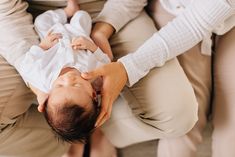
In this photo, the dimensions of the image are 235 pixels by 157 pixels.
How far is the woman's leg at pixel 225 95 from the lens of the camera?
1.16 m

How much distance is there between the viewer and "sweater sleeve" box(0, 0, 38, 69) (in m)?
1.06

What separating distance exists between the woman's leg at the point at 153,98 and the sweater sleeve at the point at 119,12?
2cm

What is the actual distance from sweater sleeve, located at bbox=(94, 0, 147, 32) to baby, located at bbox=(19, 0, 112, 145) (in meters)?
0.05

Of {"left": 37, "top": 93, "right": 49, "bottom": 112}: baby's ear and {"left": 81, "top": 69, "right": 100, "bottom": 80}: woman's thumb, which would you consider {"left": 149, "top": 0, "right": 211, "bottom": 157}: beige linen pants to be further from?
{"left": 37, "top": 93, "right": 49, "bottom": 112}: baby's ear

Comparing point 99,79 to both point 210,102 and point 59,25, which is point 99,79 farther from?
point 210,102

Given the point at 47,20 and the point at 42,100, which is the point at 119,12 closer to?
the point at 47,20

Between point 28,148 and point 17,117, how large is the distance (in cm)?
12

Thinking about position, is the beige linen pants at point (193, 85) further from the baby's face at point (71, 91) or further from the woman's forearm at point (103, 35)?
the baby's face at point (71, 91)

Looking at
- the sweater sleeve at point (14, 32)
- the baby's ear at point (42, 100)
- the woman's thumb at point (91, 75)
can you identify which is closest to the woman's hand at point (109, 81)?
the woman's thumb at point (91, 75)

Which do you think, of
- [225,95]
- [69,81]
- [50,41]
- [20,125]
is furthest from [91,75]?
[225,95]

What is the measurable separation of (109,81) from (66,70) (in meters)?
0.11

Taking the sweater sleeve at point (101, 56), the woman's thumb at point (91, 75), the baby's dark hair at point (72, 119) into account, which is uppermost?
the woman's thumb at point (91, 75)

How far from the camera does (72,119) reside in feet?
3.07

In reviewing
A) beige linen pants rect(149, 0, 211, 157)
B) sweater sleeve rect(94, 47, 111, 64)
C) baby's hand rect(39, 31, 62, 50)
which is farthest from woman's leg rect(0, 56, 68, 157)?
beige linen pants rect(149, 0, 211, 157)
